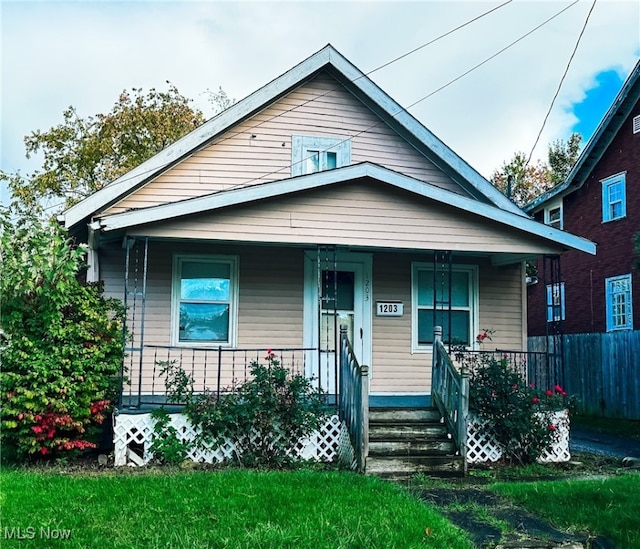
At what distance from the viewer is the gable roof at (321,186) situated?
864cm

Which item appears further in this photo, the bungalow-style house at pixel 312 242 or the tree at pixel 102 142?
the tree at pixel 102 142

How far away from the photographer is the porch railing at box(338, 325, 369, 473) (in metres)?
8.26

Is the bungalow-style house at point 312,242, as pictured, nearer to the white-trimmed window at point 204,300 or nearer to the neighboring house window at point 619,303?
the white-trimmed window at point 204,300

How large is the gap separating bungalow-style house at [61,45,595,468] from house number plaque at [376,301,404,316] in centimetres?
2

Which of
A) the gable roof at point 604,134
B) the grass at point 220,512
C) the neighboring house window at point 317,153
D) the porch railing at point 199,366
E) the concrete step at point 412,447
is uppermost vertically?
the gable roof at point 604,134

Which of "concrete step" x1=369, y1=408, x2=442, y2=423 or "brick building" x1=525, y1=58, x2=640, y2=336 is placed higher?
"brick building" x1=525, y1=58, x2=640, y2=336

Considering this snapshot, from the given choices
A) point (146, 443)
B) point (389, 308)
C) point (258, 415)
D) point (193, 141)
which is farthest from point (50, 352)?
point (389, 308)

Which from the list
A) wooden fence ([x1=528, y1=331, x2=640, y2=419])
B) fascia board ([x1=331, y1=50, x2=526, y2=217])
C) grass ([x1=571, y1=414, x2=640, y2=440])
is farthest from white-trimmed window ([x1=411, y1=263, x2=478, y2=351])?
grass ([x1=571, y1=414, x2=640, y2=440])

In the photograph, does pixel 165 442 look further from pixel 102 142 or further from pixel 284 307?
pixel 102 142

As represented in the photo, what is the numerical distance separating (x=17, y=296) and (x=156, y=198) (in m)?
3.27

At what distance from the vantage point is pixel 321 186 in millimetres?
9461

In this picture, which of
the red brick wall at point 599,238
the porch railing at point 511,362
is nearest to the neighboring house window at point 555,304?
the red brick wall at point 599,238

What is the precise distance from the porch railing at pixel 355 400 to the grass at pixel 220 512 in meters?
0.84

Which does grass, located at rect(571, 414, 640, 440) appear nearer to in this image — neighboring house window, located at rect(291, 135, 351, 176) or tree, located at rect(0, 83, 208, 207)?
neighboring house window, located at rect(291, 135, 351, 176)
